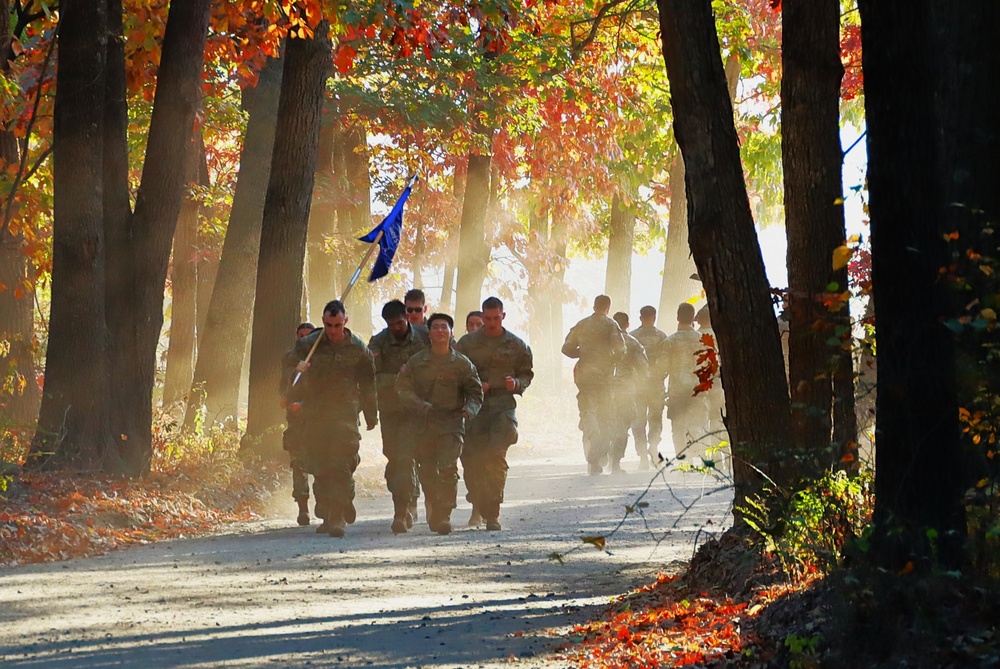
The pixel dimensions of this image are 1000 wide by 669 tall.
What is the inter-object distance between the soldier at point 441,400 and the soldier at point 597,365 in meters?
6.93

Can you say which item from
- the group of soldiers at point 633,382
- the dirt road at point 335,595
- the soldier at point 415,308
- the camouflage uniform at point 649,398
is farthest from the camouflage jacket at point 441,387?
the camouflage uniform at point 649,398

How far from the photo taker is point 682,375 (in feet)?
72.9

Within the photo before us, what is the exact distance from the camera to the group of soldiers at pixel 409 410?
47.5 ft

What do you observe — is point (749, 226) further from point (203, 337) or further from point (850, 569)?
point (203, 337)

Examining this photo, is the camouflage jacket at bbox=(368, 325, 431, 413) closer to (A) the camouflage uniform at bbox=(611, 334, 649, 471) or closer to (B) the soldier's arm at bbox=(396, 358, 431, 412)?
(B) the soldier's arm at bbox=(396, 358, 431, 412)

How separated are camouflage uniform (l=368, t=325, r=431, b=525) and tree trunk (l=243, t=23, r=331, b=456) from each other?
290 cm

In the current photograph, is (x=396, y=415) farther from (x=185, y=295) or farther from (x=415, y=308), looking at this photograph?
(x=185, y=295)

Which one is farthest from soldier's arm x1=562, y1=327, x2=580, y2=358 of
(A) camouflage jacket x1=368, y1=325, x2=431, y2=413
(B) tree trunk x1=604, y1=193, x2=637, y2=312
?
(B) tree trunk x1=604, y1=193, x2=637, y2=312

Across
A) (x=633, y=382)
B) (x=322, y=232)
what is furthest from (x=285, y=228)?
(x=322, y=232)

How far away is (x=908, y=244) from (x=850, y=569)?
139cm

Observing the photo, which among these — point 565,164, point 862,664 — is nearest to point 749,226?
point 862,664

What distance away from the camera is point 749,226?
30.7 ft

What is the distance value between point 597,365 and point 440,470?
7.54 metres

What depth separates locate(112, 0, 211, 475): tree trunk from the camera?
53.6 ft
